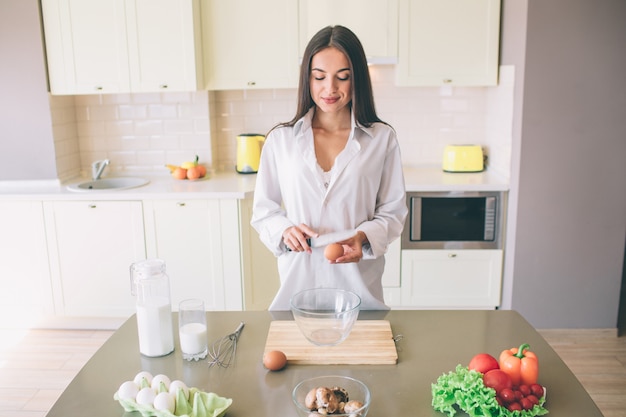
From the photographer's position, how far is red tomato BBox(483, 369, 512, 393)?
4.15 feet

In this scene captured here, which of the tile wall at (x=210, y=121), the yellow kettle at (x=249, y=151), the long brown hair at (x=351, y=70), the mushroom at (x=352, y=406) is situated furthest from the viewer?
the tile wall at (x=210, y=121)

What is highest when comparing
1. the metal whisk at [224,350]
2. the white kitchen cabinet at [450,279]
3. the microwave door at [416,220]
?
the metal whisk at [224,350]

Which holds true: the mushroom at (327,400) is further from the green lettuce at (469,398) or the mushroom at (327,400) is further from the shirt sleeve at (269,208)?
the shirt sleeve at (269,208)

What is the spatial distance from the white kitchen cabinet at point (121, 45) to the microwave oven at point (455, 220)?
1.59 metres

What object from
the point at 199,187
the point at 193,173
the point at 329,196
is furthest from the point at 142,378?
the point at 193,173

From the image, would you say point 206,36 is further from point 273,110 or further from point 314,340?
point 314,340

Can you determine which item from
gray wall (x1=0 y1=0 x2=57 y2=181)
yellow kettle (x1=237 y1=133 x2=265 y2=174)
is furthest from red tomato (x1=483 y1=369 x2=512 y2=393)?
gray wall (x1=0 y1=0 x2=57 y2=181)

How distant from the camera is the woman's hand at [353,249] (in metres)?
1.79

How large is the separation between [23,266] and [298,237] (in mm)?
2574

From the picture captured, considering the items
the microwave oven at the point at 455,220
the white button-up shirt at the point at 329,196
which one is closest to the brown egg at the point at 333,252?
the white button-up shirt at the point at 329,196

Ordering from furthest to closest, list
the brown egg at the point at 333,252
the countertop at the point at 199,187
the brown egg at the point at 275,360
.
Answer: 1. the countertop at the point at 199,187
2. the brown egg at the point at 333,252
3. the brown egg at the point at 275,360

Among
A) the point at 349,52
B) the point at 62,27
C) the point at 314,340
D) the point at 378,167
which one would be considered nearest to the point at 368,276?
the point at 378,167

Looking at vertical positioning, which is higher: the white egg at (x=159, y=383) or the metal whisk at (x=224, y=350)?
the white egg at (x=159, y=383)

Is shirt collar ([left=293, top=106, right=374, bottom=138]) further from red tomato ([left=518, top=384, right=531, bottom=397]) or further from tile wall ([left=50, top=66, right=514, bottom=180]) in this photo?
tile wall ([left=50, top=66, right=514, bottom=180])
